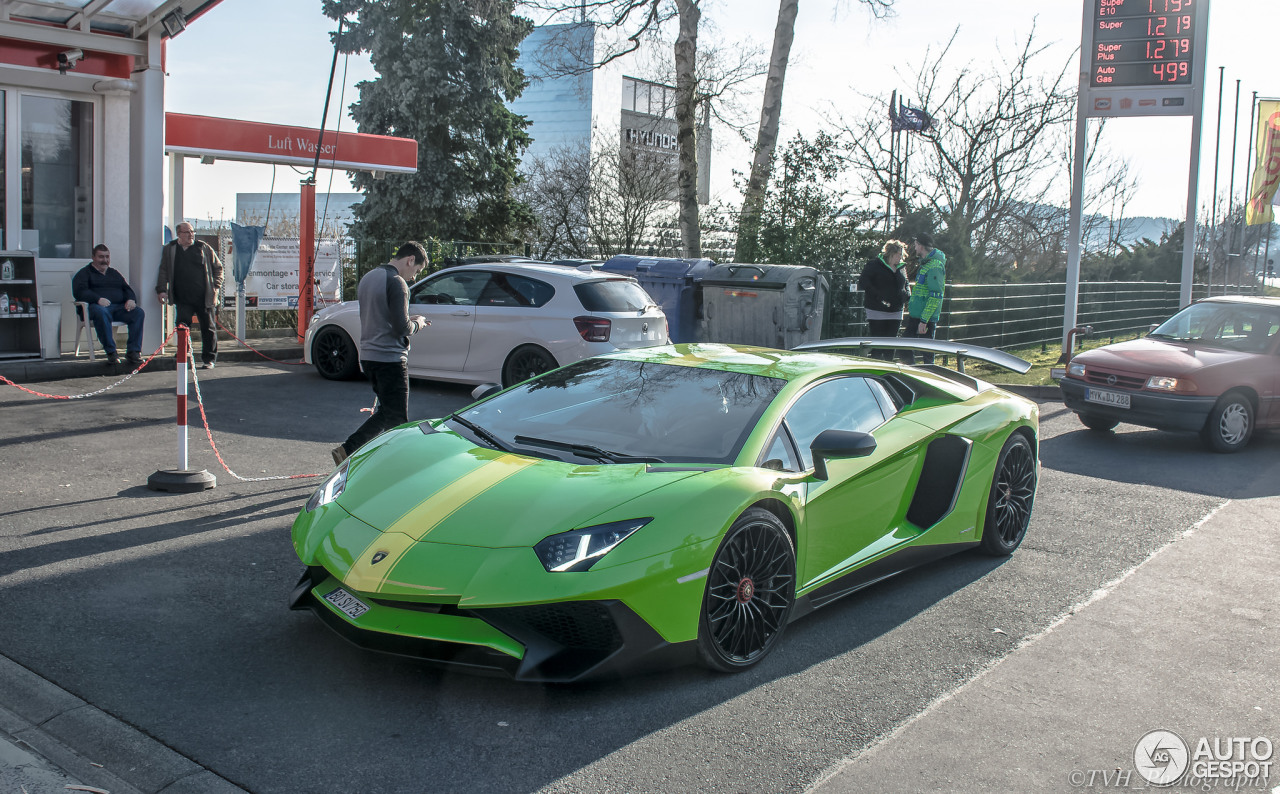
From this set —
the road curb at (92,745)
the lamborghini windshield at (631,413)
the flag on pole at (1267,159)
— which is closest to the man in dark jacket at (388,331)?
the lamborghini windshield at (631,413)

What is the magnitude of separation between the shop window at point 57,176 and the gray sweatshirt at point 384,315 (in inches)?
321

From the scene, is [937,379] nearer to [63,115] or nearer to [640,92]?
[63,115]

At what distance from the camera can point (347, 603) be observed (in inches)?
158

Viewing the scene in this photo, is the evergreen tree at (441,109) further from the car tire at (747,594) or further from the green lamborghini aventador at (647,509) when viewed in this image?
the car tire at (747,594)

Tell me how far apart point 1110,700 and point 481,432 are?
2.89 metres

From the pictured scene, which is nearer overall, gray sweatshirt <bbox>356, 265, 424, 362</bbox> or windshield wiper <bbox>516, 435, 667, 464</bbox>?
windshield wiper <bbox>516, 435, 667, 464</bbox>

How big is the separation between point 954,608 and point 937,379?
1.42 metres

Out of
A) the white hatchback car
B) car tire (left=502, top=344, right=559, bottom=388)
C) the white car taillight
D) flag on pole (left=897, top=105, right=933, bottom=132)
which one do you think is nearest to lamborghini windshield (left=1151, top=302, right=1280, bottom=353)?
the white hatchback car

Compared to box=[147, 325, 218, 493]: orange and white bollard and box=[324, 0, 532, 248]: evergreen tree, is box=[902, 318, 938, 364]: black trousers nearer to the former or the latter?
box=[147, 325, 218, 493]: orange and white bollard

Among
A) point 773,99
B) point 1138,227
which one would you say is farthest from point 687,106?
point 1138,227

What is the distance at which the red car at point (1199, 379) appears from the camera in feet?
32.8

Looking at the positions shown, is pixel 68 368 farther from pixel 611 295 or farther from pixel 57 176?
pixel 611 295

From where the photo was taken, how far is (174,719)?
365cm

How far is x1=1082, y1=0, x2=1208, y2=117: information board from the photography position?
15.0 m
